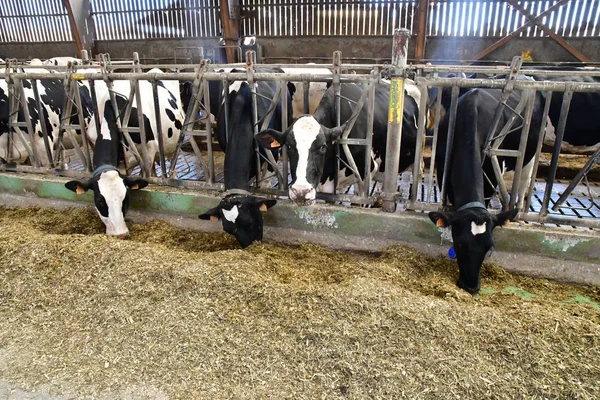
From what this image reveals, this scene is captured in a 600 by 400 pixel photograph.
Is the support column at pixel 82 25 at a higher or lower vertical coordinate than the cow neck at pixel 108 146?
higher

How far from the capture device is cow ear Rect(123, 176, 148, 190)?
4.29 metres

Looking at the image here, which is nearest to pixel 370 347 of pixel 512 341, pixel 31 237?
pixel 512 341

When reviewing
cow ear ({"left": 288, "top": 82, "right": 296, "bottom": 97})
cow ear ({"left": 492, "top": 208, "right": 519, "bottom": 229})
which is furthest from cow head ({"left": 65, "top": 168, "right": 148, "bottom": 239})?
cow ear ({"left": 492, "top": 208, "right": 519, "bottom": 229})

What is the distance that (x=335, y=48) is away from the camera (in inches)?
496

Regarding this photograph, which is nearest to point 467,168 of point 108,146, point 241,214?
point 241,214

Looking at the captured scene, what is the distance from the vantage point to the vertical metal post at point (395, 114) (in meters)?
3.46

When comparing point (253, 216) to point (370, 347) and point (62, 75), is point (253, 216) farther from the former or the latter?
point (62, 75)

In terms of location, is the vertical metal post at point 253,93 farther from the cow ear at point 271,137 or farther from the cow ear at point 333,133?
the cow ear at point 333,133

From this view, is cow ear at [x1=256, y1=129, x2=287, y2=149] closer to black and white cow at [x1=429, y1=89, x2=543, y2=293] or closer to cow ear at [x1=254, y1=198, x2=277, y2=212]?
cow ear at [x1=254, y1=198, x2=277, y2=212]

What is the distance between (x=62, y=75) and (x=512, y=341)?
490 cm

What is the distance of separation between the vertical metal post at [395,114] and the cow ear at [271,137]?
3.12 feet

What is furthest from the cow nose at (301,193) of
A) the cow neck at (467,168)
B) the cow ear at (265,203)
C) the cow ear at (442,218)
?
the cow neck at (467,168)

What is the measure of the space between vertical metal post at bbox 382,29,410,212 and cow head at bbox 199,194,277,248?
106 cm

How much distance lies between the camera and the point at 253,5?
13422 millimetres
